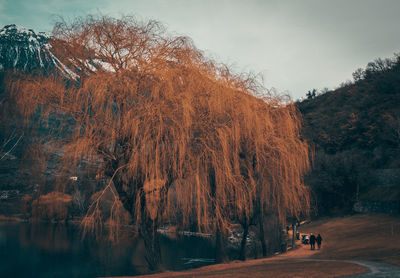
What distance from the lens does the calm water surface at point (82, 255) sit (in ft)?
75.0

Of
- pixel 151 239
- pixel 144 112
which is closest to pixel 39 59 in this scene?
pixel 144 112

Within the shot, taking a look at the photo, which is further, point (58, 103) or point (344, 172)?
point (344, 172)

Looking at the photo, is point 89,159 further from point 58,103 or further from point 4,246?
point 4,246

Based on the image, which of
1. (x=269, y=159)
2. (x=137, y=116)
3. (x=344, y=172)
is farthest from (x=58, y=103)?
(x=344, y=172)

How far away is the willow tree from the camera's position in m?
10.5

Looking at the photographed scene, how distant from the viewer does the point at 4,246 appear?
3234 centimetres

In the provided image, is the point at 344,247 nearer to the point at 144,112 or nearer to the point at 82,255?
the point at 144,112

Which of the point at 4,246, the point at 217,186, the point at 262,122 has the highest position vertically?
the point at 262,122

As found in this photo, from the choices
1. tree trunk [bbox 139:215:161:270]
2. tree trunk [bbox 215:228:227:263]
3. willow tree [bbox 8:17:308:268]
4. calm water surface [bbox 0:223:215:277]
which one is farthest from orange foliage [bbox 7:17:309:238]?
calm water surface [bbox 0:223:215:277]

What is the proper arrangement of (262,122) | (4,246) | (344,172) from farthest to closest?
(344,172) → (4,246) → (262,122)

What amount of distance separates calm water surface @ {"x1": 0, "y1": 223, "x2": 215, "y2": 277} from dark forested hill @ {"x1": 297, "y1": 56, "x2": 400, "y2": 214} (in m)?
14.9

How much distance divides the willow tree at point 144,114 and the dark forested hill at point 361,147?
14601 mm

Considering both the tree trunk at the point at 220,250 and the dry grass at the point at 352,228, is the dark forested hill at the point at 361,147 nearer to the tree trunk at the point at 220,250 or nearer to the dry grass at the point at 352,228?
the dry grass at the point at 352,228

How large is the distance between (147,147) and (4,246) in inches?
1194
